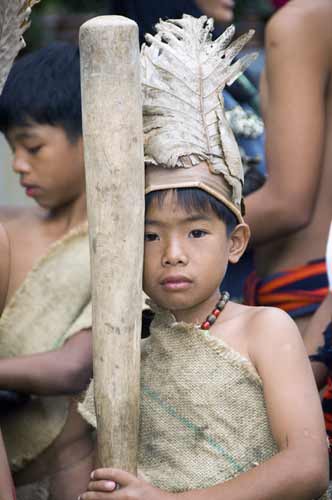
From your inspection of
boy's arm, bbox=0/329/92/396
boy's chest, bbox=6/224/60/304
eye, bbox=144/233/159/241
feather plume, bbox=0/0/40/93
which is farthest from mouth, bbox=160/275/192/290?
boy's chest, bbox=6/224/60/304

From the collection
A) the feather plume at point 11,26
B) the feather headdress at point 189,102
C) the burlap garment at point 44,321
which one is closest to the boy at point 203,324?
the feather headdress at point 189,102

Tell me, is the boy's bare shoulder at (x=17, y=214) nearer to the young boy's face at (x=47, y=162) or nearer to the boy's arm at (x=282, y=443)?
the young boy's face at (x=47, y=162)

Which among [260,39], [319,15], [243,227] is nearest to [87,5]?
[260,39]

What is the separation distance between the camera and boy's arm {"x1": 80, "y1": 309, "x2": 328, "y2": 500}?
239 centimetres

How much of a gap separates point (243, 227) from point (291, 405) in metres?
0.49

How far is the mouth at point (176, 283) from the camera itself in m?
2.58

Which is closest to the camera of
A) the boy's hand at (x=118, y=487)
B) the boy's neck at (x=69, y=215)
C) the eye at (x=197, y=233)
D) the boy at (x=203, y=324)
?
the boy's hand at (x=118, y=487)

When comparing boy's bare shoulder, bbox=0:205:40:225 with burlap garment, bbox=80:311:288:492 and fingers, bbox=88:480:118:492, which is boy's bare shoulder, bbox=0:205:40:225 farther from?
fingers, bbox=88:480:118:492

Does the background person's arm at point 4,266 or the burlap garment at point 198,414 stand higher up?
the background person's arm at point 4,266

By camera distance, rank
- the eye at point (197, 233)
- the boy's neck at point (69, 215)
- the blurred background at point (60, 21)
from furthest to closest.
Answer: the blurred background at point (60, 21) < the boy's neck at point (69, 215) < the eye at point (197, 233)

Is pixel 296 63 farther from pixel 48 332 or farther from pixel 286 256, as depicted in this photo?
pixel 48 332

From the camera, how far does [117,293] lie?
2.37 meters

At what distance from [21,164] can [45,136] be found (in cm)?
11

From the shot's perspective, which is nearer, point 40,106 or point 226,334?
point 226,334
